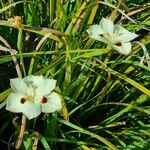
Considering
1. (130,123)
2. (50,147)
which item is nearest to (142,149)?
(130,123)

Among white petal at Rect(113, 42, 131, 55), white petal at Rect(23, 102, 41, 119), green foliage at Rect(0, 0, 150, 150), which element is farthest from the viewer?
green foliage at Rect(0, 0, 150, 150)

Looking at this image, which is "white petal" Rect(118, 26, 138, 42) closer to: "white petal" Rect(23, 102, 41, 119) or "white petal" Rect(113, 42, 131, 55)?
"white petal" Rect(113, 42, 131, 55)

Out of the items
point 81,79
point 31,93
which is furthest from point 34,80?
point 81,79

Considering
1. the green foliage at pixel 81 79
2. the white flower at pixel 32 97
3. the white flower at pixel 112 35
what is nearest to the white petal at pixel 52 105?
the white flower at pixel 32 97

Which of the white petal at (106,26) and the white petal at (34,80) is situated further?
the white petal at (106,26)

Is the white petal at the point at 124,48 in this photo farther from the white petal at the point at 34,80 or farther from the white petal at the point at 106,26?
the white petal at the point at 34,80

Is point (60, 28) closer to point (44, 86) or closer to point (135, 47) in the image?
point (135, 47)

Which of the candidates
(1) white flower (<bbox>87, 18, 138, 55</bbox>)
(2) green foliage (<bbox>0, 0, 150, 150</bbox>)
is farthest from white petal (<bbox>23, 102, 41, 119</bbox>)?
(1) white flower (<bbox>87, 18, 138, 55</bbox>)
